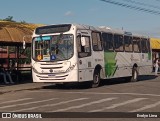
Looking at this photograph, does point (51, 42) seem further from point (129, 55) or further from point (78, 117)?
point (78, 117)

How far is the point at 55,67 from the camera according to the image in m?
20.5

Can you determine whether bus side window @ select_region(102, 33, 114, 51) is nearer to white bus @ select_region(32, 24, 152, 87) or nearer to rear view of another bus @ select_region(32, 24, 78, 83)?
white bus @ select_region(32, 24, 152, 87)

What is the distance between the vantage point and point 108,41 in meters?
23.9

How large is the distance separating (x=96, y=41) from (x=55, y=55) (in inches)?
113

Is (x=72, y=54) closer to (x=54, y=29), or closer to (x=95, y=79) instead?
(x=54, y=29)

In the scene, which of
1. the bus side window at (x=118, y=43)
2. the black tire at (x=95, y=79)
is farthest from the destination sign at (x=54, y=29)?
the bus side window at (x=118, y=43)

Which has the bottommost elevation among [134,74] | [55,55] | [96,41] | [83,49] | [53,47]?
[134,74]

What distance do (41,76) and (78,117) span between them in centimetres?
1071

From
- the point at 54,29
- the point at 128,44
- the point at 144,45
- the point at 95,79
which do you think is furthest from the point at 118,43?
the point at 54,29

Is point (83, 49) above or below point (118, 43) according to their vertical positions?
below

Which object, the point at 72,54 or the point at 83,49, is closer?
the point at 72,54

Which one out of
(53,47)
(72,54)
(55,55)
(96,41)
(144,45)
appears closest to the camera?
(72,54)

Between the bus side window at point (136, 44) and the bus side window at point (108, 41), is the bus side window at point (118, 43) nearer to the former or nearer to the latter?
the bus side window at point (108, 41)

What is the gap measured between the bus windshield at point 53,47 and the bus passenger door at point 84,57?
1.69ft
